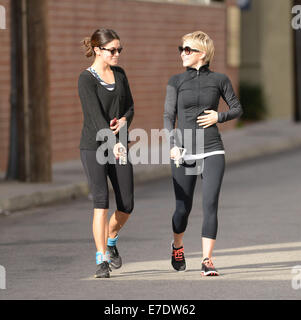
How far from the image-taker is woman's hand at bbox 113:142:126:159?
8.12 meters

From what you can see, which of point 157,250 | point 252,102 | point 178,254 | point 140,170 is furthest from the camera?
point 252,102

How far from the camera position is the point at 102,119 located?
8117 mm

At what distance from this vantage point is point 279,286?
7.96 metres

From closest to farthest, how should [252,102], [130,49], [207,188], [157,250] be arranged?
[207,188], [157,250], [130,49], [252,102]

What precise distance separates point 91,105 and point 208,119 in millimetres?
920

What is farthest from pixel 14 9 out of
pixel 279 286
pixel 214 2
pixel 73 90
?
pixel 214 2

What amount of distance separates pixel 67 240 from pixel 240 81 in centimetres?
1746

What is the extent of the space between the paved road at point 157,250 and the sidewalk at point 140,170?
0.31 meters

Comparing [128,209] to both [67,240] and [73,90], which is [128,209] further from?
[73,90]

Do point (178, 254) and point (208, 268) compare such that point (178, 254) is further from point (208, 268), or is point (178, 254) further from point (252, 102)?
point (252, 102)

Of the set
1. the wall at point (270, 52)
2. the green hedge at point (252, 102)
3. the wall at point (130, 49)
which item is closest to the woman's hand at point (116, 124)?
the wall at point (130, 49)

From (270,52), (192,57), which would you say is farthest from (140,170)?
(270,52)

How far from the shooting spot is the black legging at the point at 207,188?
8.20 meters

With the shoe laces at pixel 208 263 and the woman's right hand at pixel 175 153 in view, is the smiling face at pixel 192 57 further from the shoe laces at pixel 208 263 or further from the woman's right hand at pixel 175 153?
the shoe laces at pixel 208 263
